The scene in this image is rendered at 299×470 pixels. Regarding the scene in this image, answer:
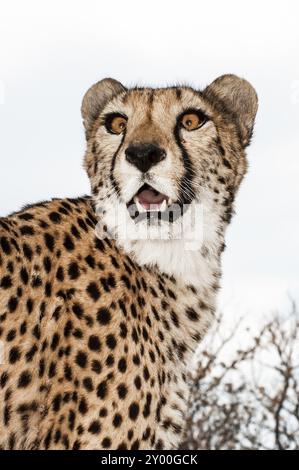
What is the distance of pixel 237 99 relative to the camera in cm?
532

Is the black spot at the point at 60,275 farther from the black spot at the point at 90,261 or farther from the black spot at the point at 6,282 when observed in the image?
the black spot at the point at 6,282

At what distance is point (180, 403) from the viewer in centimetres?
456

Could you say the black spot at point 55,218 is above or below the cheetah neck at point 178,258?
above

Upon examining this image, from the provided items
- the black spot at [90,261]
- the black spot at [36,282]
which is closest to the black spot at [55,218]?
the black spot at [90,261]

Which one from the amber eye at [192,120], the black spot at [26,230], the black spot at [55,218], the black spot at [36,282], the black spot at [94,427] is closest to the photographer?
the black spot at [94,427]

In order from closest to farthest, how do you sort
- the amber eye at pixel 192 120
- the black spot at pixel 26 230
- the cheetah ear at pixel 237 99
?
the black spot at pixel 26 230
the amber eye at pixel 192 120
the cheetah ear at pixel 237 99

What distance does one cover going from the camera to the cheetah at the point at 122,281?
14.1 feet

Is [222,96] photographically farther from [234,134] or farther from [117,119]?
[117,119]

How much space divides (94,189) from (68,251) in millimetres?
416

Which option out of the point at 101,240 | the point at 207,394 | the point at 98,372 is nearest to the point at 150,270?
the point at 101,240

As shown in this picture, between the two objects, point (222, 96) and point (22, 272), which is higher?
point (222, 96)

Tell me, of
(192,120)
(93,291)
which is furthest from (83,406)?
(192,120)

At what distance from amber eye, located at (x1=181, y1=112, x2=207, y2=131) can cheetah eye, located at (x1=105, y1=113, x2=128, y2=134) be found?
324mm

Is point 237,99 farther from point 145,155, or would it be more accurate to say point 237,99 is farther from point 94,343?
point 94,343
